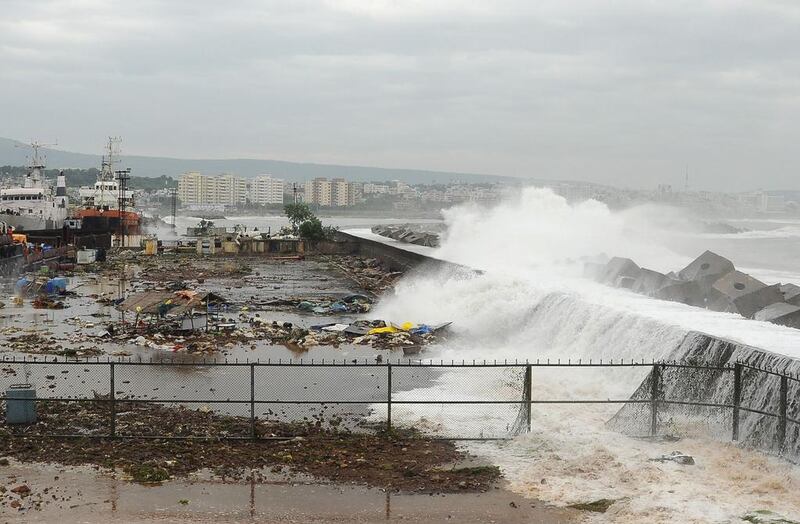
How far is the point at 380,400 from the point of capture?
16359 mm

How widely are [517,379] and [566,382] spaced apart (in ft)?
3.54

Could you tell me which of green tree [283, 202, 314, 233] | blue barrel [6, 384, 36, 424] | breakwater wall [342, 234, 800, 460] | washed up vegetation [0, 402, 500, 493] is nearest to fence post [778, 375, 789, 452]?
breakwater wall [342, 234, 800, 460]

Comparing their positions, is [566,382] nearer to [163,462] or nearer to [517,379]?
[517,379]

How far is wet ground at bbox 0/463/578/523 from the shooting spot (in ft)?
32.2

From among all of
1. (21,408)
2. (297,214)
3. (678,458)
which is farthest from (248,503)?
(297,214)

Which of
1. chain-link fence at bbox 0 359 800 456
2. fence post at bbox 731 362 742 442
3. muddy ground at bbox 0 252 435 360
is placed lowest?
muddy ground at bbox 0 252 435 360

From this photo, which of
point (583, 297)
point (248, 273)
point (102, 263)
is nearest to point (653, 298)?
point (583, 297)

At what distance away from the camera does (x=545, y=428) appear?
45.8 feet

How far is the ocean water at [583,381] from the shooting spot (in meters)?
10.5

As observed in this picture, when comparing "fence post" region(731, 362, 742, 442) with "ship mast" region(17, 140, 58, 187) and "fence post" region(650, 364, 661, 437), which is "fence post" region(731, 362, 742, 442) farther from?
"ship mast" region(17, 140, 58, 187)

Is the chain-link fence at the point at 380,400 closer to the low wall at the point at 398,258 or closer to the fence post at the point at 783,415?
the fence post at the point at 783,415

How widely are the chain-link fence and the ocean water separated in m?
0.17

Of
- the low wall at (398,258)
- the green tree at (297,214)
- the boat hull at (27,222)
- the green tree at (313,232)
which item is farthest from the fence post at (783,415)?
the green tree at (297,214)

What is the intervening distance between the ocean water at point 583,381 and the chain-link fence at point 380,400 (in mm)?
166
